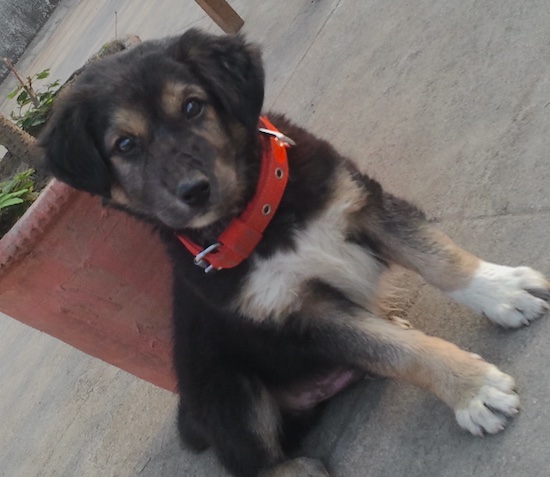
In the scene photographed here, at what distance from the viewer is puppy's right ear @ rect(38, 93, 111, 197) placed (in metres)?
2.67

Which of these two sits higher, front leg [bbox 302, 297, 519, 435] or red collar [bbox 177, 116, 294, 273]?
red collar [bbox 177, 116, 294, 273]

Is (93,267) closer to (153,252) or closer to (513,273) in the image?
(153,252)

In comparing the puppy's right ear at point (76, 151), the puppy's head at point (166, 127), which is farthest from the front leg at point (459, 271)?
the puppy's right ear at point (76, 151)

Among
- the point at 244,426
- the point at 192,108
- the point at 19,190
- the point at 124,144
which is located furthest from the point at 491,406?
the point at 19,190

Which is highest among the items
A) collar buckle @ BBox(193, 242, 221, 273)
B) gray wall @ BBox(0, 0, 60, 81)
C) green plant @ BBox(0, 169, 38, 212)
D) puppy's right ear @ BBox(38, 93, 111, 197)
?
puppy's right ear @ BBox(38, 93, 111, 197)

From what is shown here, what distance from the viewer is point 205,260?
272cm

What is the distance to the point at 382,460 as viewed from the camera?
2.76 metres

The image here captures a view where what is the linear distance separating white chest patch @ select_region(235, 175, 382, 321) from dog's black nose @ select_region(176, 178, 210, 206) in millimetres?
371

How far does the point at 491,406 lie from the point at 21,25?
66.2ft

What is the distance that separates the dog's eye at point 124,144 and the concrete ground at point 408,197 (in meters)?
1.48

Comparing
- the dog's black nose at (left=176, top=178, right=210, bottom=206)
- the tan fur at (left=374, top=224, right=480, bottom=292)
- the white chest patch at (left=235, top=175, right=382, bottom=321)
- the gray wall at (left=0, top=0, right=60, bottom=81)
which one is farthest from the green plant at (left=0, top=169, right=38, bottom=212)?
the gray wall at (left=0, top=0, right=60, bottom=81)

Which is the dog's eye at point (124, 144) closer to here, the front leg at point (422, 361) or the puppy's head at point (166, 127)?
the puppy's head at point (166, 127)

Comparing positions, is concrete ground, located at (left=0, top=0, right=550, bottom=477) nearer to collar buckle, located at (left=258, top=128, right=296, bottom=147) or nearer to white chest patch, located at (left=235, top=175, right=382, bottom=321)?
white chest patch, located at (left=235, top=175, right=382, bottom=321)

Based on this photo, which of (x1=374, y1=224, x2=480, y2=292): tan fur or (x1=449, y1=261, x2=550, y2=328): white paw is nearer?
(x1=449, y1=261, x2=550, y2=328): white paw
